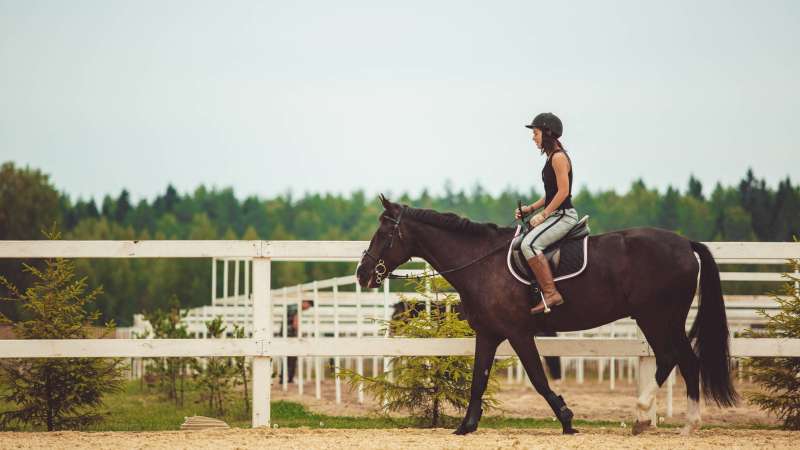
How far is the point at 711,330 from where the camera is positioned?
836 centimetres

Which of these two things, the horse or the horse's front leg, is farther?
the horse's front leg

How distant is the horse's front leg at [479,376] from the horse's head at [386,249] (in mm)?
993

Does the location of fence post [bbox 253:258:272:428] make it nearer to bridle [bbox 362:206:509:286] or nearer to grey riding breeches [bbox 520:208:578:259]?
bridle [bbox 362:206:509:286]

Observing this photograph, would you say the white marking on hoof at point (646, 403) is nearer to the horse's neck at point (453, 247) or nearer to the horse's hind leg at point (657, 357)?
the horse's hind leg at point (657, 357)

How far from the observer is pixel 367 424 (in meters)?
10.2

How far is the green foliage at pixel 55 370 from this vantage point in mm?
9414

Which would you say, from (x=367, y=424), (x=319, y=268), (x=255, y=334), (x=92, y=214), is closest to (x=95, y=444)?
(x=255, y=334)

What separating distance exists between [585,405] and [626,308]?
19.4 feet

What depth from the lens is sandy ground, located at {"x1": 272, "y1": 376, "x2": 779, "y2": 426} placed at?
38.9 ft

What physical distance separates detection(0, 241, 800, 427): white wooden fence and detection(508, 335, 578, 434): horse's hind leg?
759 millimetres

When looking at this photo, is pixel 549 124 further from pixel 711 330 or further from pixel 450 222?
pixel 711 330

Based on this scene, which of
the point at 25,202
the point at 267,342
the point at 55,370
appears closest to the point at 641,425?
the point at 267,342

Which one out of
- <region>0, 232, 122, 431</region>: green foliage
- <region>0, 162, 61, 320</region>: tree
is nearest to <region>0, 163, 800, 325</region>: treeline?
<region>0, 162, 61, 320</region>: tree

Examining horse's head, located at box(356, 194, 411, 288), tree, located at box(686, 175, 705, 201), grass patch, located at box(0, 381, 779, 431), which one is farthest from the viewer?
tree, located at box(686, 175, 705, 201)
